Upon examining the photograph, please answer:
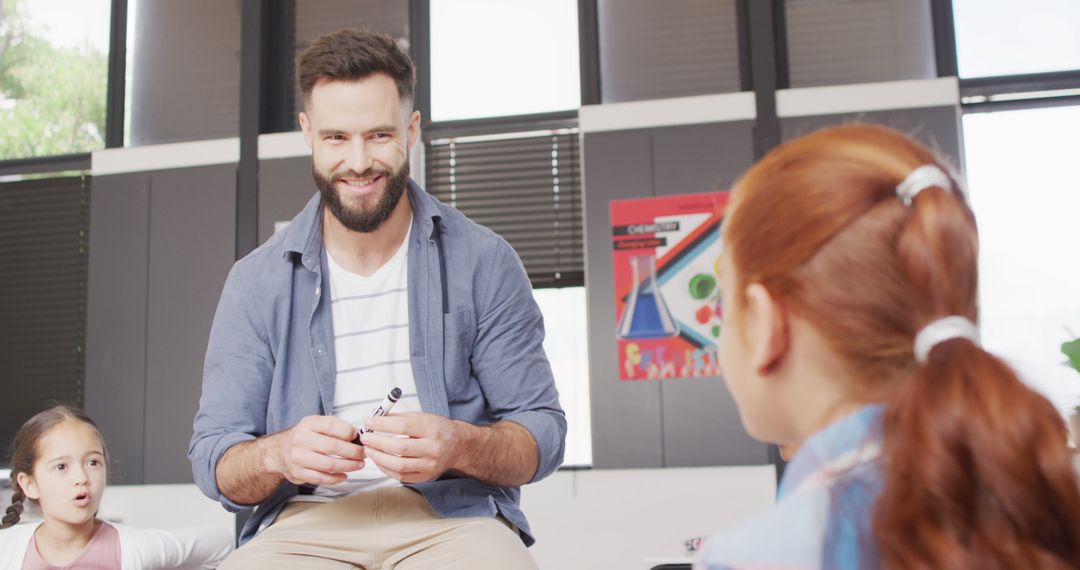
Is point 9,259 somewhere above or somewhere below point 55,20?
below

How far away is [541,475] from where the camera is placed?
5.70 feet

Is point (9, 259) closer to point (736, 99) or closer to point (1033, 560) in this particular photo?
point (736, 99)

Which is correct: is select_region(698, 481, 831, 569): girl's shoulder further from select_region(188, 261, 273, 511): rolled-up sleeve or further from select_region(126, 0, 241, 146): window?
select_region(126, 0, 241, 146): window

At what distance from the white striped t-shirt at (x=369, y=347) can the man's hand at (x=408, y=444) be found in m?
0.25

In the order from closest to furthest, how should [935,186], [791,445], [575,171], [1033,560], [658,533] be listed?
[1033,560], [935,186], [791,445], [658,533], [575,171]

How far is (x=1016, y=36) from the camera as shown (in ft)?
14.7

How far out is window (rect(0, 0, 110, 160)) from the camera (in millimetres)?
5133

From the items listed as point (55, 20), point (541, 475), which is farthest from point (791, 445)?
point (55, 20)

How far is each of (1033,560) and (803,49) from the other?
4.34m

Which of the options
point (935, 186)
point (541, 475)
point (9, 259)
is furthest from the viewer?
point (9, 259)

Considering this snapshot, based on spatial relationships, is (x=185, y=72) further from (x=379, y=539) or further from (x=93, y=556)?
(x=379, y=539)

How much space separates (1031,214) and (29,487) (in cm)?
404

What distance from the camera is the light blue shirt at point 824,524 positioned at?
0.71 metres

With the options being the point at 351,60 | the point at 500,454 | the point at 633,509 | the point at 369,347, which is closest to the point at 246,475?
the point at 369,347
